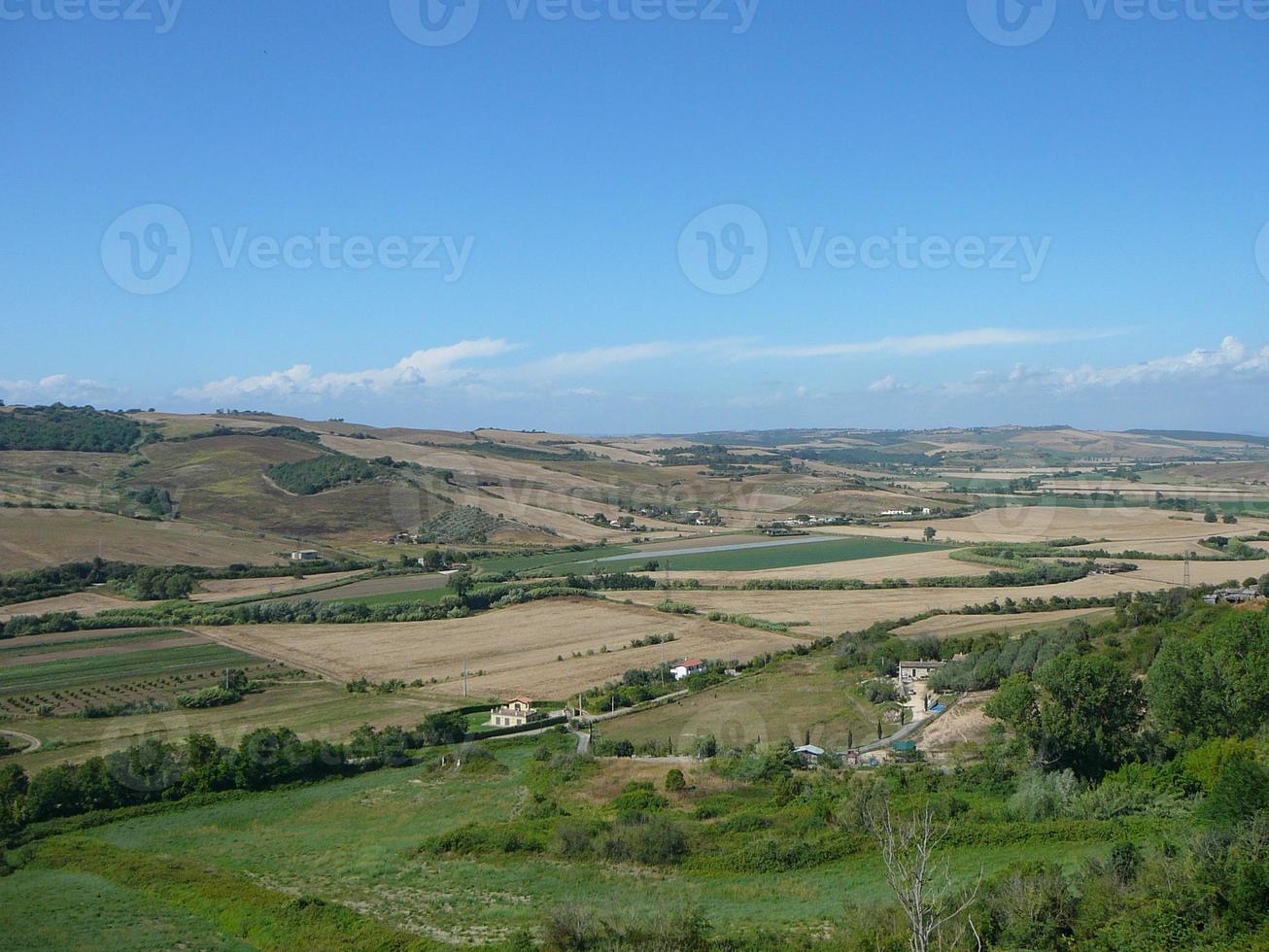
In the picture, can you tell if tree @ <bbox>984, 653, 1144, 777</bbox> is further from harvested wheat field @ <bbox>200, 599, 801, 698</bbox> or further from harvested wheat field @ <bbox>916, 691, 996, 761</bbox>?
harvested wheat field @ <bbox>200, 599, 801, 698</bbox>

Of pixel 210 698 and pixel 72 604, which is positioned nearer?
pixel 210 698

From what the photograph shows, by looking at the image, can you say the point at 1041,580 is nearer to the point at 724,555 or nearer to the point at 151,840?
the point at 724,555

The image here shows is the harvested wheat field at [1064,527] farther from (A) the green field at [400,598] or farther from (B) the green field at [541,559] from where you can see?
(A) the green field at [400,598]

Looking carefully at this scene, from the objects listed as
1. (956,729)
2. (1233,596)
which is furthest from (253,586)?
(1233,596)

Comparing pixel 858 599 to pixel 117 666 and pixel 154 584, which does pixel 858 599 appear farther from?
pixel 154 584

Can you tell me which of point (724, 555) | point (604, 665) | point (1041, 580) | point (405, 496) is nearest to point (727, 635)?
point (604, 665)

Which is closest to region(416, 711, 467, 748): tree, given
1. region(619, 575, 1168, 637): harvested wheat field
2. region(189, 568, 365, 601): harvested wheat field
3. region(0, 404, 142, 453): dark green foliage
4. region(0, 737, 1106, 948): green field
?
region(0, 737, 1106, 948): green field

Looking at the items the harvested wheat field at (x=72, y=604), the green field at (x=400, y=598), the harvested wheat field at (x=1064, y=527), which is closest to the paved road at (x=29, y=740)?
the harvested wheat field at (x=72, y=604)
